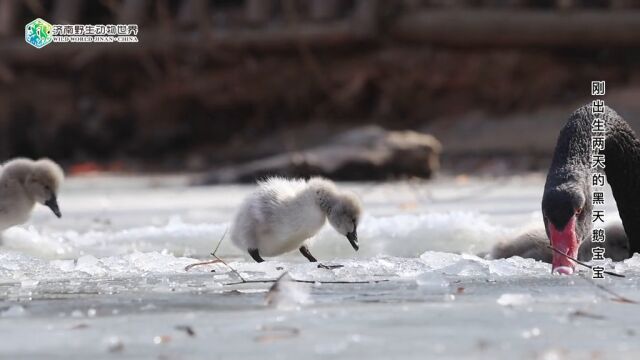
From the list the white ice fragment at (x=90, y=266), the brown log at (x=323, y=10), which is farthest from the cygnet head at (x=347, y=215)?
the brown log at (x=323, y=10)

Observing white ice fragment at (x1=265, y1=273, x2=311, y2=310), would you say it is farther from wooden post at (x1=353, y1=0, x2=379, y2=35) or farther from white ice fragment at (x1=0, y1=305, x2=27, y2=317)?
wooden post at (x1=353, y1=0, x2=379, y2=35)

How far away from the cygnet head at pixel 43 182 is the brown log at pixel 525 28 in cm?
831

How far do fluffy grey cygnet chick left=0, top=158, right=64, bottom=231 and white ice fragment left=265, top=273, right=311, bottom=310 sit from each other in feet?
9.51

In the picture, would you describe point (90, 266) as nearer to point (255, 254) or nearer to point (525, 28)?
point (255, 254)

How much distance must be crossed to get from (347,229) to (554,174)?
1077 millimetres

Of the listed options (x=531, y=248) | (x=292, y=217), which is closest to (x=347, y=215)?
(x=292, y=217)

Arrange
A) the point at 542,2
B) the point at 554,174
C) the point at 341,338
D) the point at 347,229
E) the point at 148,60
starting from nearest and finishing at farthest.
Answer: the point at 341,338, the point at 554,174, the point at 347,229, the point at 542,2, the point at 148,60

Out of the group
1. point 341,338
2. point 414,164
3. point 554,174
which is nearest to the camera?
point 341,338

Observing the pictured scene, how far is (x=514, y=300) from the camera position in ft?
11.4

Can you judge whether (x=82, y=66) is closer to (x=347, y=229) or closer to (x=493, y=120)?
(x=493, y=120)

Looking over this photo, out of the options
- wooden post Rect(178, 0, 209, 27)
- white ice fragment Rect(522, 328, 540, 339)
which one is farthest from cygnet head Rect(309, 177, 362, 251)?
wooden post Rect(178, 0, 209, 27)

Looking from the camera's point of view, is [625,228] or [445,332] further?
[625,228]

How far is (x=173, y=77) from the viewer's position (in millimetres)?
15984

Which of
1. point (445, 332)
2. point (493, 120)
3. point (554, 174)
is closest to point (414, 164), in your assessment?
point (493, 120)
